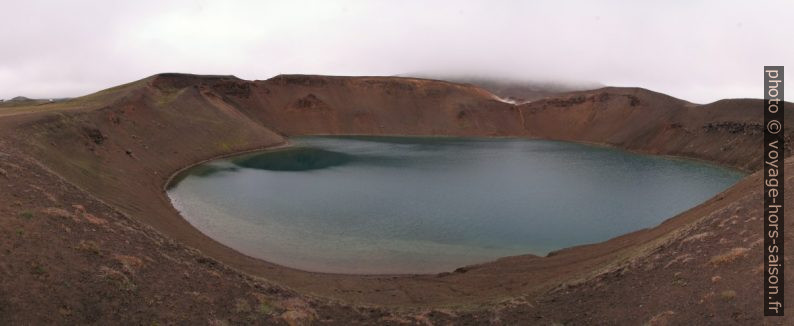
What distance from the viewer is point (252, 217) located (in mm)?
33688

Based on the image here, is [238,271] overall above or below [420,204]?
below

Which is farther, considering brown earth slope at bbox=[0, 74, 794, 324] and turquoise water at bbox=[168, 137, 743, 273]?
turquoise water at bbox=[168, 137, 743, 273]

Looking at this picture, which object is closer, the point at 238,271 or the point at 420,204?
the point at 238,271

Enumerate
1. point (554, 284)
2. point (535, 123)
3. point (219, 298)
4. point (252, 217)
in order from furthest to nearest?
point (535, 123) → point (252, 217) → point (554, 284) → point (219, 298)

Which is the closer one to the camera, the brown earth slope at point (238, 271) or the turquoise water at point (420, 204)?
the brown earth slope at point (238, 271)

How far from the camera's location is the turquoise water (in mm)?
27172

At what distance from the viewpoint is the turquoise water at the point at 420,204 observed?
2717 cm

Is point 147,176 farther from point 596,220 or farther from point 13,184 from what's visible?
point 596,220

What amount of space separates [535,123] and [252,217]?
4225 inches

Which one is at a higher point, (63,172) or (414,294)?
(63,172)

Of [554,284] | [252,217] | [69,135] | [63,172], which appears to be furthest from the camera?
[69,135]

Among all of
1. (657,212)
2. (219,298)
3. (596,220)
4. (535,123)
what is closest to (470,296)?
(219,298)

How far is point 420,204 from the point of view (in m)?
38.5

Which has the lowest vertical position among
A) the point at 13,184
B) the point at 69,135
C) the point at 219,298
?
the point at 219,298
